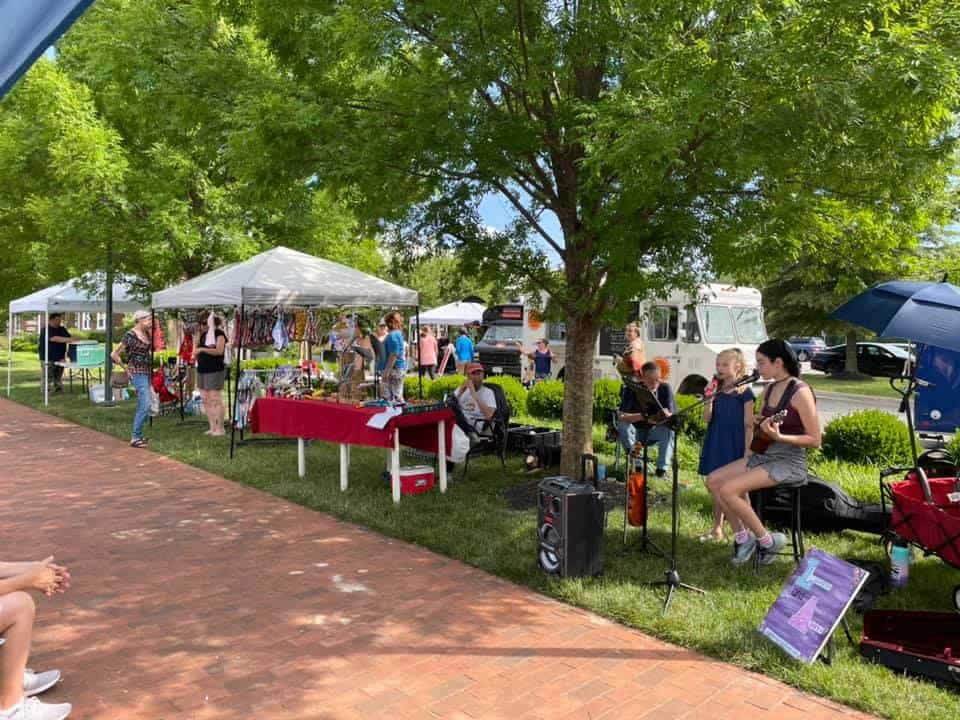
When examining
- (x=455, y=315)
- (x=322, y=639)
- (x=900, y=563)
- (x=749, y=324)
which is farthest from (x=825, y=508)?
(x=455, y=315)

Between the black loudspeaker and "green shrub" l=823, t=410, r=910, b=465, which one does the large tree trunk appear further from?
"green shrub" l=823, t=410, r=910, b=465

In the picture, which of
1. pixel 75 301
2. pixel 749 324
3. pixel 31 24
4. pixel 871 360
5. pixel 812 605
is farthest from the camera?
A: pixel 871 360

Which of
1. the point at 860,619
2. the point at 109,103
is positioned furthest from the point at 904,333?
the point at 109,103

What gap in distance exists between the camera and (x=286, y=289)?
31.0 feet

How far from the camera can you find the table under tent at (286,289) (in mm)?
9453

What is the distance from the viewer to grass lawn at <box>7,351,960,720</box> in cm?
391

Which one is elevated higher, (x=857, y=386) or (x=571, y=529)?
(x=571, y=529)

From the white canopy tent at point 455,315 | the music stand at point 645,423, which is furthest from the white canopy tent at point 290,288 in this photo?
the white canopy tent at point 455,315

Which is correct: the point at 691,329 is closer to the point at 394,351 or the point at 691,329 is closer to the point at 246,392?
the point at 394,351

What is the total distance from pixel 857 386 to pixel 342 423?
23.0m

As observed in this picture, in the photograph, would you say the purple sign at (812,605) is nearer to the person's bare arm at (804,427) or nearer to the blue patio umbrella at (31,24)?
the person's bare arm at (804,427)

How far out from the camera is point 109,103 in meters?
14.1

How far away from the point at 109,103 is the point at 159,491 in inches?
368

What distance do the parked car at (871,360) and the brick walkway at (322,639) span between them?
29.1 meters
